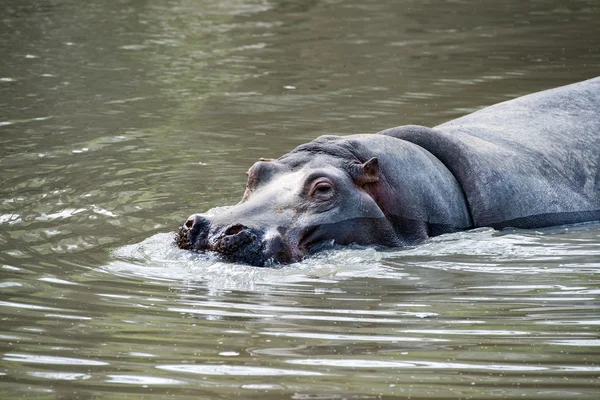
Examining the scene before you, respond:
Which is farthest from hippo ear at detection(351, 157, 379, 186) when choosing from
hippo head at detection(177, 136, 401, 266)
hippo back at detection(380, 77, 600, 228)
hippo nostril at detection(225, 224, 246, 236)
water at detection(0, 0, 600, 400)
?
hippo nostril at detection(225, 224, 246, 236)

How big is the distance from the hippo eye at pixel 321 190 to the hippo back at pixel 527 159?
1197 mm

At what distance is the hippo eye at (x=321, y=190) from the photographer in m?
7.50

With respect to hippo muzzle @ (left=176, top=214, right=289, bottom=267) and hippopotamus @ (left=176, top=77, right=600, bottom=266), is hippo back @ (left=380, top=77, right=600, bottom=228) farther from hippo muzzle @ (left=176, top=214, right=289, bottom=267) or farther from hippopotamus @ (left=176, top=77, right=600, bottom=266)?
hippo muzzle @ (left=176, top=214, right=289, bottom=267)

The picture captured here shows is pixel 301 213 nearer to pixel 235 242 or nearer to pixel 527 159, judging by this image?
pixel 235 242

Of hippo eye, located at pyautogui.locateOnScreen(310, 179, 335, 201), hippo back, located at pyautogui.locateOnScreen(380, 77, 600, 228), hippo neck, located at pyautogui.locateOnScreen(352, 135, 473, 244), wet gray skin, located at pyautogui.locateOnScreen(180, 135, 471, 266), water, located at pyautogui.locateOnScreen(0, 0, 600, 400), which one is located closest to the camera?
water, located at pyautogui.locateOnScreen(0, 0, 600, 400)

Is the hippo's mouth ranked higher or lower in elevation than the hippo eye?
lower

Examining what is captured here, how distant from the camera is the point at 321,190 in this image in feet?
24.7

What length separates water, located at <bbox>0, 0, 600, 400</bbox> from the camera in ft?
16.7

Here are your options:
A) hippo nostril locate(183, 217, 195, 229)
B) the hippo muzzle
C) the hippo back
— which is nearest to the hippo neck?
the hippo back

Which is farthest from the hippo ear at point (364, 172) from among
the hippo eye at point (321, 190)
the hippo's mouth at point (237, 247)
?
the hippo's mouth at point (237, 247)

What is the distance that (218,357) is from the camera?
Result: 17.4 feet

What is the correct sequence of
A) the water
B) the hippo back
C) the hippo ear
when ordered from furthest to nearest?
Answer: the hippo back → the hippo ear → the water

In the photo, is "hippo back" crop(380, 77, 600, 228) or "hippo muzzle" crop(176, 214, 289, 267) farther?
"hippo back" crop(380, 77, 600, 228)

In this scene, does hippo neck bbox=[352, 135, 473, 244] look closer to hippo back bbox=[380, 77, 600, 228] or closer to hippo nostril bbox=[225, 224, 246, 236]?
hippo back bbox=[380, 77, 600, 228]
